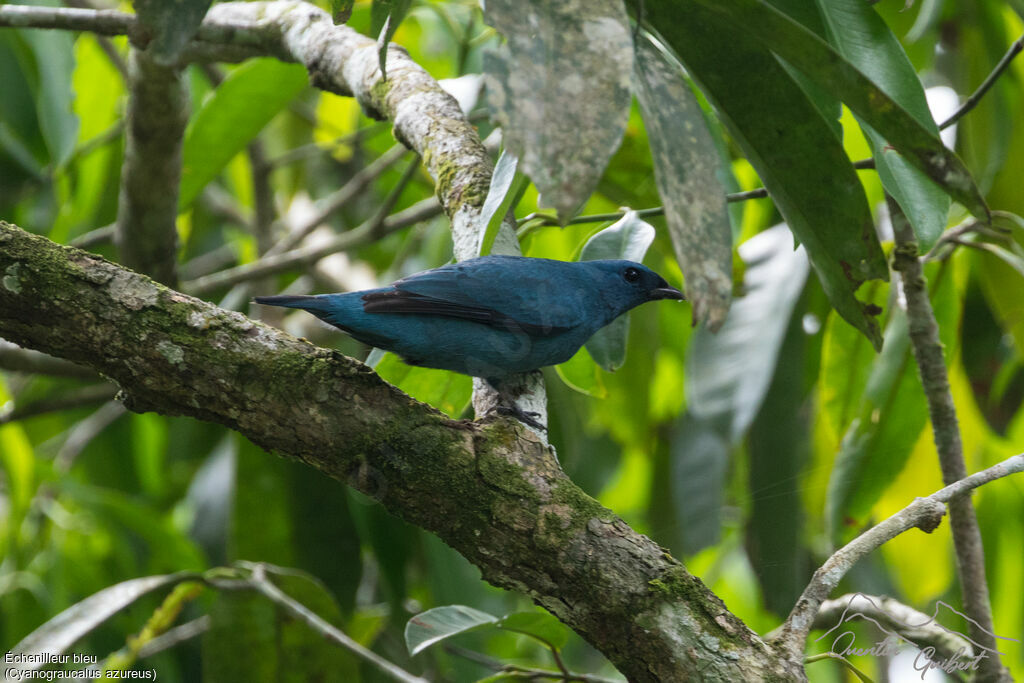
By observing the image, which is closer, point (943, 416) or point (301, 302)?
point (943, 416)

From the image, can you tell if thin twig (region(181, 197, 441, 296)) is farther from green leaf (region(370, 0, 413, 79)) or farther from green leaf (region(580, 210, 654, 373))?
green leaf (region(370, 0, 413, 79))

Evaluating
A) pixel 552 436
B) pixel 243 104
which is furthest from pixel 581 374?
pixel 243 104

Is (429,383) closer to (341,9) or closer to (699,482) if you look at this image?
(699,482)

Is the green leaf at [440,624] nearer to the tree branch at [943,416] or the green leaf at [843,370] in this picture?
the tree branch at [943,416]

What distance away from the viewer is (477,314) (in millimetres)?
3270

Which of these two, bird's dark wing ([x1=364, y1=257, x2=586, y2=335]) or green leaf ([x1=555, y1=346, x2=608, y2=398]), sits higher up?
bird's dark wing ([x1=364, y1=257, x2=586, y2=335])

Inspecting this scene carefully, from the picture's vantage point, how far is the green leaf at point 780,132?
6.53ft

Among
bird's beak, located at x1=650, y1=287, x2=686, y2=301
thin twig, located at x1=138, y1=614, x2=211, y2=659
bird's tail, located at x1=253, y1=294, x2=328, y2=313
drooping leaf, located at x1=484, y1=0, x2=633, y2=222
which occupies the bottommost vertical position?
thin twig, located at x1=138, y1=614, x2=211, y2=659

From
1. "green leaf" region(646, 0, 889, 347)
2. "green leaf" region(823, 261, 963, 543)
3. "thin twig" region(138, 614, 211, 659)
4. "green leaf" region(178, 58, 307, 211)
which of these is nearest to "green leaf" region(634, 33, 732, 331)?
"green leaf" region(646, 0, 889, 347)

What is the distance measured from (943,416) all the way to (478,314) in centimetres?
156

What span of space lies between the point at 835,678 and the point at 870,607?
2435 millimetres

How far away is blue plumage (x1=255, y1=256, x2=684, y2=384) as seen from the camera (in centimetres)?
311

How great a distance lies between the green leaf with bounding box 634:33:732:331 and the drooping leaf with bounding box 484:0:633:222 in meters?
0.19

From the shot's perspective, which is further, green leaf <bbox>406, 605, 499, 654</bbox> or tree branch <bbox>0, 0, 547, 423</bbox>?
tree branch <bbox>0, 0, 547, 423</bbox>
